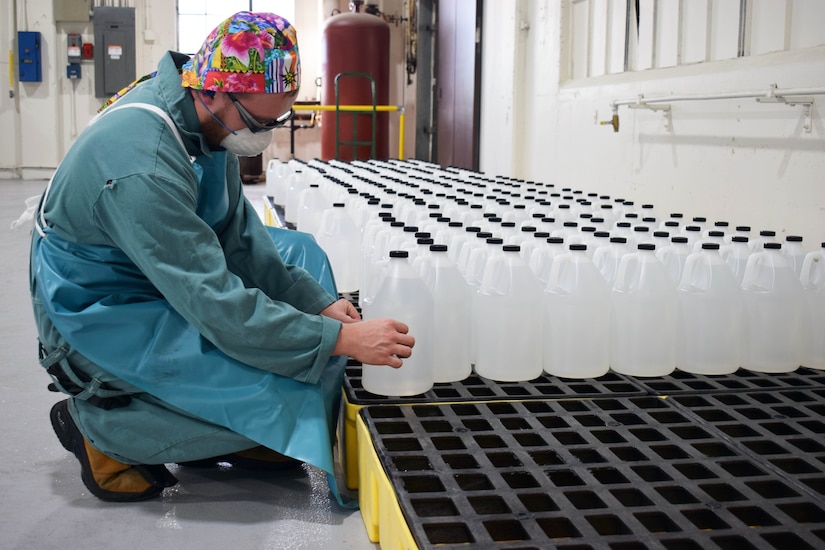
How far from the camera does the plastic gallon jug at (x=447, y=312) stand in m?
1.71

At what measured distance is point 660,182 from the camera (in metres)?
3.65

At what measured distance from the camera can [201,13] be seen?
10164mm

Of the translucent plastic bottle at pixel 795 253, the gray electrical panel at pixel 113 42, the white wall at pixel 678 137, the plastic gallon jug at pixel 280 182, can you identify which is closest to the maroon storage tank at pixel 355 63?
the gray electrical panel at pixel 113 42

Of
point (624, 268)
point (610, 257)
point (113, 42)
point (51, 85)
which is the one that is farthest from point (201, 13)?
point (624, 268)

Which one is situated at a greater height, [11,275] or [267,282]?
[267,282]

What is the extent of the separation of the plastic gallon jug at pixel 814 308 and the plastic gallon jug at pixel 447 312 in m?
0.75

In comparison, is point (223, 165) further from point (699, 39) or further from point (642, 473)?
point (699, 39)

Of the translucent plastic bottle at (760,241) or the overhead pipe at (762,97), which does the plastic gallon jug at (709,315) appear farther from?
the overhead pipe at (762,97)

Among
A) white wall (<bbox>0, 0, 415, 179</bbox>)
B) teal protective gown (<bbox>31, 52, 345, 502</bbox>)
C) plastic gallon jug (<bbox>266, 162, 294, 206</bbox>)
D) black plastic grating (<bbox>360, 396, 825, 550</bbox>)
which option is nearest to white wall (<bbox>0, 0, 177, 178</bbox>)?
white wall (<bbox>0, 0, 415, 179</bbox>)

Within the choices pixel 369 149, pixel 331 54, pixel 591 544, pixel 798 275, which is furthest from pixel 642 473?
pixel 331 54

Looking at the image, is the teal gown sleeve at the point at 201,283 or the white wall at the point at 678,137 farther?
the white wall at the point at 678,137

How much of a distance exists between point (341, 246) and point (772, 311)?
50.5 inches

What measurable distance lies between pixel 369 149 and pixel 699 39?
5.22 metres

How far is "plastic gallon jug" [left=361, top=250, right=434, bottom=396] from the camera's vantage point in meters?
1.63
